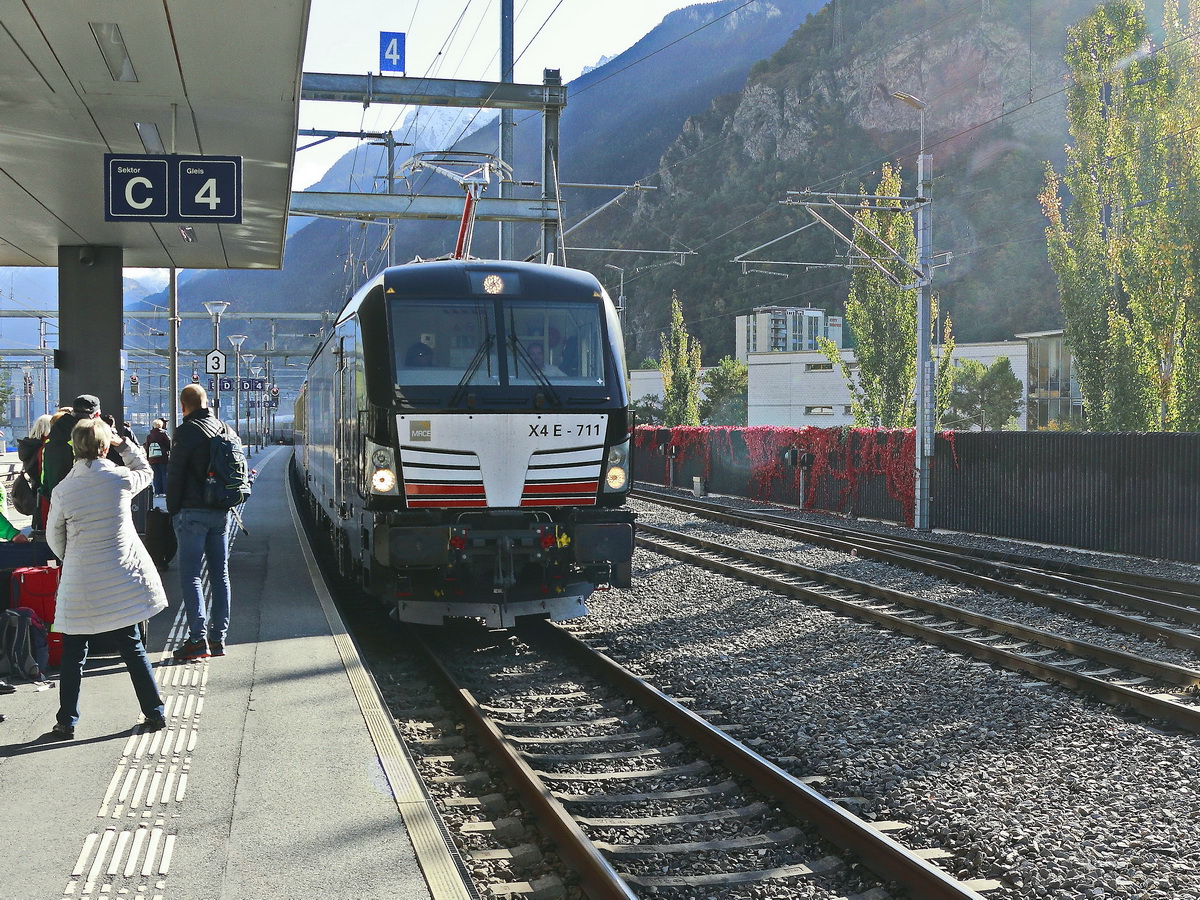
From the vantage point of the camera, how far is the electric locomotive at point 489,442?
9391 mm

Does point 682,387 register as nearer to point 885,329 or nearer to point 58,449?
point 885,329

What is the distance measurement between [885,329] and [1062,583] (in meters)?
20.7

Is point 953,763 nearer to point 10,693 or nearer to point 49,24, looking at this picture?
point 10,693

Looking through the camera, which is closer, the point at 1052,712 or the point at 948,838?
the point at 948,838

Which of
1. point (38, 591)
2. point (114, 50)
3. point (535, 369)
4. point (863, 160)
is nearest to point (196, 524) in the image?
point (38, 591)

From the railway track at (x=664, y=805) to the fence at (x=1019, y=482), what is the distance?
39.5 feet

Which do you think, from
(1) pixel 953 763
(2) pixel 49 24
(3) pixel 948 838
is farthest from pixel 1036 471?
(2) pixel 49 24

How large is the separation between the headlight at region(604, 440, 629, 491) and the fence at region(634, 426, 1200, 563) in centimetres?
1055

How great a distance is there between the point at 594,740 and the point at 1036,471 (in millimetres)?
14794

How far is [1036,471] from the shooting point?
1975cm

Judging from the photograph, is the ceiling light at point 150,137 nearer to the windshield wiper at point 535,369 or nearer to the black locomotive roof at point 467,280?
the black locomotive roof at point 467,280

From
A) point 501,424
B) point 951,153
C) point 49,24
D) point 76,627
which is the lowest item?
point 76,627

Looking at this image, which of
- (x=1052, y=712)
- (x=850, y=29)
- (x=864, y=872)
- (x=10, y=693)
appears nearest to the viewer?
(x=864, y=872)

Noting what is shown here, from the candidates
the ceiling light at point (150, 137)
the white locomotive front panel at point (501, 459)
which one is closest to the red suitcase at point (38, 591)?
the white locomotive front panel at point (501, 459)
